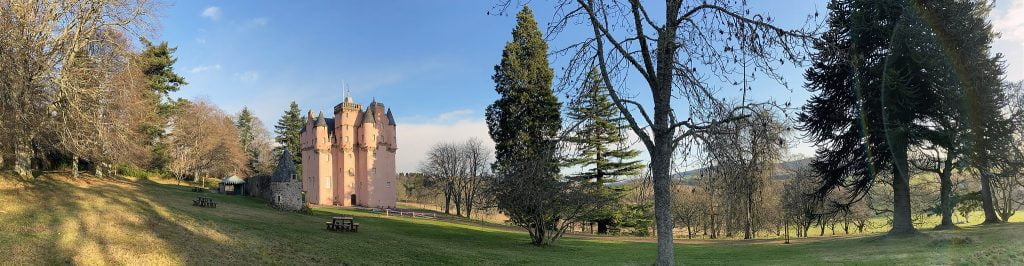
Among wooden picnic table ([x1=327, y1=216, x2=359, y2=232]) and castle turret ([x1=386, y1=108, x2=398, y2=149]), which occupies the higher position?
castle turret ([x1=386, y1=108, x2=398, y2=149])

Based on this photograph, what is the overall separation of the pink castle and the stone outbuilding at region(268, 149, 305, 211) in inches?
805

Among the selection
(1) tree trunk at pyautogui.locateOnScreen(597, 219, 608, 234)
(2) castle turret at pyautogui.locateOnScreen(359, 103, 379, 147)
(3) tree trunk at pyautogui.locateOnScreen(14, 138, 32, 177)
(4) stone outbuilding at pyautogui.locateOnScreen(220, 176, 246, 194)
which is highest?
(2) castle turret at pyautogui.locateOnScreen(359, 103, 379, 147)

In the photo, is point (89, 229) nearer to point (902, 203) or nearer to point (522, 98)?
point (522, 98)

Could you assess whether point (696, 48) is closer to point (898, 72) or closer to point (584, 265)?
point (584, 265)

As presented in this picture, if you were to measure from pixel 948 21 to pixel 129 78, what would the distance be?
1475 inches

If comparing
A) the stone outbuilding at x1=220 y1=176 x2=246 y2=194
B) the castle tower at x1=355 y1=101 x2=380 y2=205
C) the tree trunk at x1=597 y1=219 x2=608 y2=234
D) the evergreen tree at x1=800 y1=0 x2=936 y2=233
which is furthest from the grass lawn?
the castle tower at x1=355 y1=101 x2=380 y2=205

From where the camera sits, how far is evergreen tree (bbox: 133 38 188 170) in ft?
155

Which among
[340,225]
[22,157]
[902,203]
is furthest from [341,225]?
[902,203]

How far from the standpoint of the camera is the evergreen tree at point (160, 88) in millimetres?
47344

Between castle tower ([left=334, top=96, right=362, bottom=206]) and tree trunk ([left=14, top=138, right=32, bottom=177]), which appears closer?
tree trunk ([left=14, top=138, right=32, bottom=177])

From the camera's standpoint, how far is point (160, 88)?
49.1 m

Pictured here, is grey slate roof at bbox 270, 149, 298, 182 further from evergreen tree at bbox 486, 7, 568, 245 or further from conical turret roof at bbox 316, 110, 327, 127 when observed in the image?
conical turret roof at bbox 316, 110, 327, 127

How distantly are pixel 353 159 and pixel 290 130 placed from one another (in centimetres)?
Result: 2266

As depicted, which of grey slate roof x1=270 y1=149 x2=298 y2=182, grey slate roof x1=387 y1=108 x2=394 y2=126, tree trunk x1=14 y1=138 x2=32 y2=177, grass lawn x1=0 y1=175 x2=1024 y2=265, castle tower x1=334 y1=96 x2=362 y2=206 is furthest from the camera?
grey slate roof x1=387 y1=108 x2=394 y2=126
